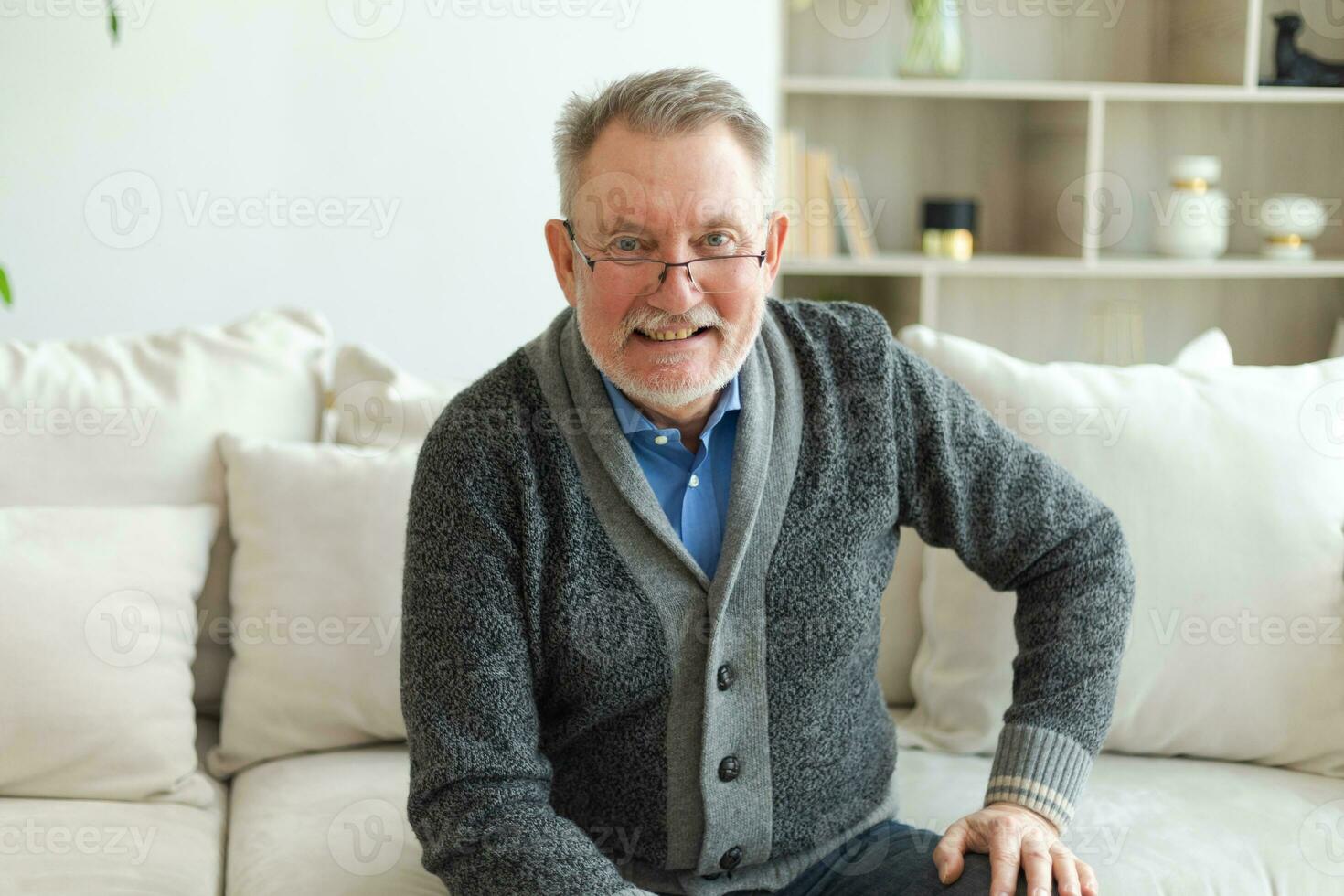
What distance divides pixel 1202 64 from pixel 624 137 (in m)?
2.40

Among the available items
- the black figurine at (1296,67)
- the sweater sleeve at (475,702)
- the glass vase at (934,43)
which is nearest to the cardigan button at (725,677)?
the sweater sleeve at (475,702)

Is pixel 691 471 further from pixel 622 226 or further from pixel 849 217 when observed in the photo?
pixel 849 217

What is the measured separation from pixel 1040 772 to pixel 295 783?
2.89ft

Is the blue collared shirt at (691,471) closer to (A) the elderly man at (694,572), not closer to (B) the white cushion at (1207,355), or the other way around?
(A) the elderly man at (694,572)

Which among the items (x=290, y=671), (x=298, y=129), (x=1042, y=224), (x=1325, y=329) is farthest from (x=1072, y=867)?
(x=1325, y=329)

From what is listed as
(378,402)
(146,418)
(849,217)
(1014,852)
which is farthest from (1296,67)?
(146,418)

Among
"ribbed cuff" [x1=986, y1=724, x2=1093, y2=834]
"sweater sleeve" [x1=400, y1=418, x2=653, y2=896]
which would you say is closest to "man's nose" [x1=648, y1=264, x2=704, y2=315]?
"sweater sleeve" [x1=400, y1=418, x2=653, y2=896]

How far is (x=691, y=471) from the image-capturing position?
1244 mm

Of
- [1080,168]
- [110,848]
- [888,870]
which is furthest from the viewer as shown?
[1080,168]

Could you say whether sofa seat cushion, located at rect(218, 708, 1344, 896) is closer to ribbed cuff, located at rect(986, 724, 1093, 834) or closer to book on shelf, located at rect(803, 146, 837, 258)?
ribbed cuff, located at rect(986, 724, 1093, 834)

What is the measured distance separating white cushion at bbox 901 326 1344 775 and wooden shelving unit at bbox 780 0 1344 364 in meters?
1.44

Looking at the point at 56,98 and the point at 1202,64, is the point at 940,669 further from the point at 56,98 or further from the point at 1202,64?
the point at 1202,64

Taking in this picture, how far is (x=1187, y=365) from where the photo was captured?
1.68 metres

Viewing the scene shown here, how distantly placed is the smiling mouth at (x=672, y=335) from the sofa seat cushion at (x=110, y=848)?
77 centimetres
